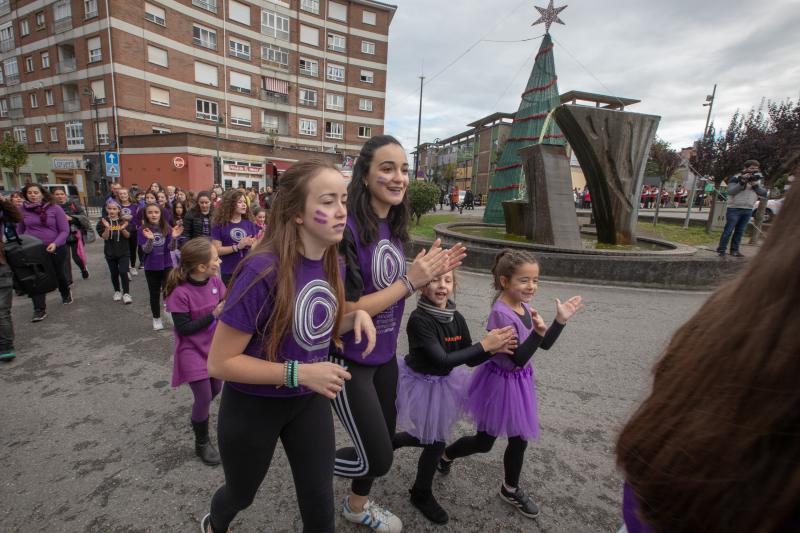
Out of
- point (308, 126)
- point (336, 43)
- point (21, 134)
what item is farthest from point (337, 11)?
point (21, 134)

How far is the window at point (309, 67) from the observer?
124 ft

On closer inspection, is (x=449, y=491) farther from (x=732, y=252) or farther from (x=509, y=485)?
(x=732, y=252)

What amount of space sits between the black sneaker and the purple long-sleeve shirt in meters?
6.70

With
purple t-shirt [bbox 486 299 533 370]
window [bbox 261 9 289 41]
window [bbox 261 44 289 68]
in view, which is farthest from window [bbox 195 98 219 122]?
purple t-shirt [bbox 486 299 533 370]

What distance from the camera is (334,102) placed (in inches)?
1564

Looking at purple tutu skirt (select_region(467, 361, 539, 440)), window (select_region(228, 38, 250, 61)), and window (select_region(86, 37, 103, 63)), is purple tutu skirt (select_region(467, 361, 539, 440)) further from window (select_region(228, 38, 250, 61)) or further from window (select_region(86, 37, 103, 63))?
window (select_region(228, 38, 250, 61))

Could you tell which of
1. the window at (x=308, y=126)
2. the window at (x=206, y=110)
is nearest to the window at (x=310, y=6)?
the window at (x=308, y=126)

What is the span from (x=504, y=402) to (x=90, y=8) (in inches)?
1518

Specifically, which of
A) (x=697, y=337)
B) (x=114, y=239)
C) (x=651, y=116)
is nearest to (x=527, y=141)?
(x=651, y=116)

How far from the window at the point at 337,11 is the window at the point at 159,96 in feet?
57.3

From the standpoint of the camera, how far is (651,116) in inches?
384

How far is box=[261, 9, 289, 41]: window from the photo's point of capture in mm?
35125

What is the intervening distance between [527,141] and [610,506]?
15870 millimetres

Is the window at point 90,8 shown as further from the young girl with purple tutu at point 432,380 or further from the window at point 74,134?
the young girl with purple tutu at point 432,380
